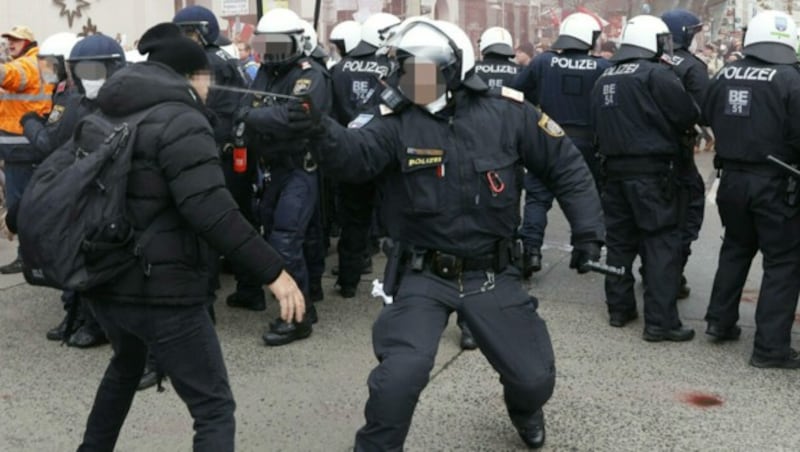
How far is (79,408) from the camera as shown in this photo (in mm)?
4734

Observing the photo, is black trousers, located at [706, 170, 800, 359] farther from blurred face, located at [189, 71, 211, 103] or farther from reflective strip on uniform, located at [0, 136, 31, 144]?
reflective strip on uniform, located at [0, 136, 31, 144]

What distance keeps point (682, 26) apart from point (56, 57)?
4.26 meters

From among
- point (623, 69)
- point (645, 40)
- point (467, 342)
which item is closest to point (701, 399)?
point (467, 342)

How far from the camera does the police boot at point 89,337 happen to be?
5.71 m

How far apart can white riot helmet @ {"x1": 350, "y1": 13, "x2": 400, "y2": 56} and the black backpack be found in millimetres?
4098

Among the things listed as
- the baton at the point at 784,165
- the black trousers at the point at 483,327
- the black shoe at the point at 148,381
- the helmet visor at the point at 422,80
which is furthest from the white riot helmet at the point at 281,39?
the baton at the point at 784,165

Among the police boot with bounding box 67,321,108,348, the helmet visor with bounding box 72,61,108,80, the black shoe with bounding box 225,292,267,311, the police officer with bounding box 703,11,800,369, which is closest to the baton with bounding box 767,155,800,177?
the police officer with bounding box 703,11,800,369

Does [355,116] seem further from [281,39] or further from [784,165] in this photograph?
[784,165]

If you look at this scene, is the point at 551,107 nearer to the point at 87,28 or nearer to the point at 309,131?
the point at 309,131

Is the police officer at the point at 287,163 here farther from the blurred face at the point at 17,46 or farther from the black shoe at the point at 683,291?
the blurred face at the point at 17,46

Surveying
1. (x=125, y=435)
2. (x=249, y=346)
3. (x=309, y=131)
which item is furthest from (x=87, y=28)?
(x=309, y=131)

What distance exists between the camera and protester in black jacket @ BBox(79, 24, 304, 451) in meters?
3.10

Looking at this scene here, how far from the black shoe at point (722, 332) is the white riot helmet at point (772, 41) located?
1538mm

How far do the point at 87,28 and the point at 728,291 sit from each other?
11.7 metres
